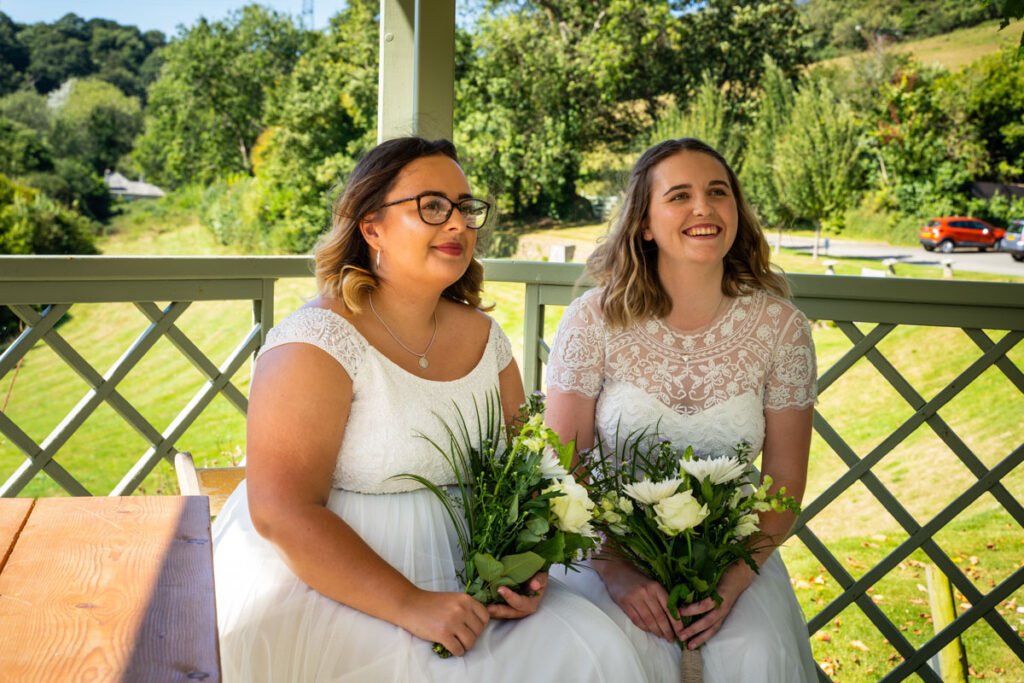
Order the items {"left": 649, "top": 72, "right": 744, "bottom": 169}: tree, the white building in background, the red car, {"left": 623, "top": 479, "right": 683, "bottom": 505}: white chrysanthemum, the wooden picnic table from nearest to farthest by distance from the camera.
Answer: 1. the wooden picnic table
2. {"left": 623, "top": 479, "right": 683, "bottom": 505}: white chrysanthemum
3. the red car
4. {"left": 649, "top": 72, "right": 744, "bottom": 169}: tree
5. the white building in background

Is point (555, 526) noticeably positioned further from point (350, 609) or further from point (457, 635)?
point (350, 609)

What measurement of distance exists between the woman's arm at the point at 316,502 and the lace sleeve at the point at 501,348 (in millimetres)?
395

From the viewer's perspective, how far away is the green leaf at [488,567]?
1488 mm


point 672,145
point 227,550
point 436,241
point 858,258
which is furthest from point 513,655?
point 858,258

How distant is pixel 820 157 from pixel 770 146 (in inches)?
43.5

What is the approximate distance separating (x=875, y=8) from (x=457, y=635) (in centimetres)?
1761

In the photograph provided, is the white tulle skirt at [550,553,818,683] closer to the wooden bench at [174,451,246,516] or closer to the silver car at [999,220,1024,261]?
the wooden bench at [174,451,246,516]

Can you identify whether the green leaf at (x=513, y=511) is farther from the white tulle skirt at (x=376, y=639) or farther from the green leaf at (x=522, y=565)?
the white tulle skirt at (x=376, y=639)

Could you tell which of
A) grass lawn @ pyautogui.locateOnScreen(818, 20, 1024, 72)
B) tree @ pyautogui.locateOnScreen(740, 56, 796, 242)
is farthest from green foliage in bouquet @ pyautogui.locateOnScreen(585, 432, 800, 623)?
Answer: tree @ pyautogui.locateOnScreen(740, 56, 796, 242)

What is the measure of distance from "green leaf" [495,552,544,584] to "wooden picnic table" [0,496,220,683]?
46 centimetres

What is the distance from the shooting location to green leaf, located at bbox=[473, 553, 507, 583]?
149cm

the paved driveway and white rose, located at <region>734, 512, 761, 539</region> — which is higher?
white rose, located at <region>734, 512, 761, 539</region>

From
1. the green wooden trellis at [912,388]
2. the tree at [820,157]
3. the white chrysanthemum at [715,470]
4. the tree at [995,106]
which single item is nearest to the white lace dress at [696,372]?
the green wooden trellis at [912,388]

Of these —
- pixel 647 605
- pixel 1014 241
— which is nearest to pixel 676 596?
pixel 647 605
